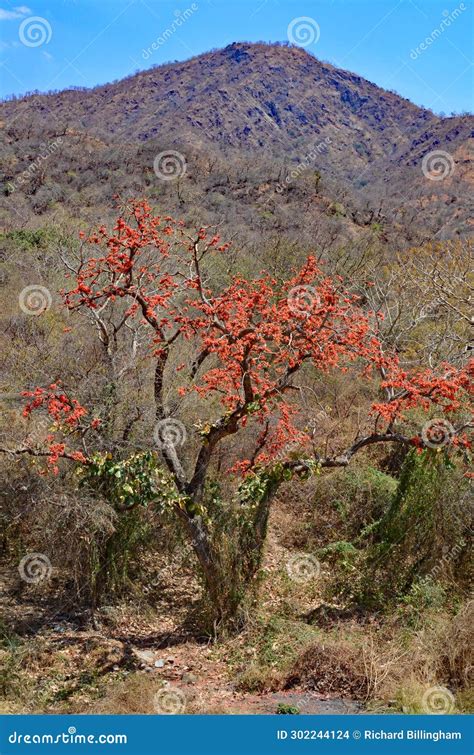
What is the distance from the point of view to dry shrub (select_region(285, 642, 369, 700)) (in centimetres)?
654

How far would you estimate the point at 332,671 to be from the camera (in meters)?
6.67

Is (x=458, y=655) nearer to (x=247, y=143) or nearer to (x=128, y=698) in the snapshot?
(x=128, y=698)

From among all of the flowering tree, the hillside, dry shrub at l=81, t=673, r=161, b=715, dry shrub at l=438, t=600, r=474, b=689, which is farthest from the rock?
the hillside

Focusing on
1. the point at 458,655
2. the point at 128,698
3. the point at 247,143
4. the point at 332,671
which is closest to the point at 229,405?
the point at 332,671

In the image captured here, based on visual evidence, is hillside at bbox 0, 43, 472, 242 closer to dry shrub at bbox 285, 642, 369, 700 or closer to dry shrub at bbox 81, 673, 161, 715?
dry shrub at bbox 285, 642, 369, 700

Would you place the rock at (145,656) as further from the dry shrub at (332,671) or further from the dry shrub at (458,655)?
the dry shrub at (458,655)

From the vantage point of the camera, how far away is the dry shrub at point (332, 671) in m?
6.54

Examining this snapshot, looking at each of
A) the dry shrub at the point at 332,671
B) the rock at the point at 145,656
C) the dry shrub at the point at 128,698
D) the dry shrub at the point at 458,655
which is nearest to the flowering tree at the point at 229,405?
the rock at the point at 145,656

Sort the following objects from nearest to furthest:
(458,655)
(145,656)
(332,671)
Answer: (458,655) < (332,671) < (145,656)

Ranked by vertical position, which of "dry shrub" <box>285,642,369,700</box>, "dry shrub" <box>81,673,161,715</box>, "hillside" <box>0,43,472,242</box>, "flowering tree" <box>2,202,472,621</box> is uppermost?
"hillside" <box>0,43,472,242</box>

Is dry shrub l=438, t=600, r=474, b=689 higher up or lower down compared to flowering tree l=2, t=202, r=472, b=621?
lower down

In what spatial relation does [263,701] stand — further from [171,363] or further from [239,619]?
[171,363]

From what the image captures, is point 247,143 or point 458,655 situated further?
point 247,143

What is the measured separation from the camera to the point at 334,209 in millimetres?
34969
